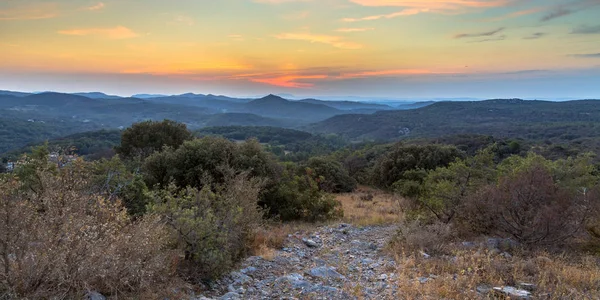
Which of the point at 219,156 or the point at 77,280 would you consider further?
the point at 219,156

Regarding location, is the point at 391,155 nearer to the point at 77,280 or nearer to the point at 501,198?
the point at 501,198

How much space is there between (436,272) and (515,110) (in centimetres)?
16424

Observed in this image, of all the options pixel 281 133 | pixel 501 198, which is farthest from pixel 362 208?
pixel 281 133

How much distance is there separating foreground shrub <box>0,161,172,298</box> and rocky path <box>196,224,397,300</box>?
1272 millimetres

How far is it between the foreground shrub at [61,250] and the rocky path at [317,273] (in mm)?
1272

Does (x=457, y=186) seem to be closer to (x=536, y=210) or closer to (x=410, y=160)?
(x=536, y=210)

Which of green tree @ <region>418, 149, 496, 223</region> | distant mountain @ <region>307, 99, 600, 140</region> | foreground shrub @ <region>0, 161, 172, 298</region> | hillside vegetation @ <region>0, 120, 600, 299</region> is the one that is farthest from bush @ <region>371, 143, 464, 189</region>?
distant mountain @ <region>307, 99, 600, 140</region>

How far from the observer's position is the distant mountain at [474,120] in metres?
98.5

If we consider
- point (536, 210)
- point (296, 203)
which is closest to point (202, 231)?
point (536, 210)

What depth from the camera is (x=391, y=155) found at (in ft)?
91.0

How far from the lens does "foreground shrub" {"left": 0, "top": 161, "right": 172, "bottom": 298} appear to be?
335 cm

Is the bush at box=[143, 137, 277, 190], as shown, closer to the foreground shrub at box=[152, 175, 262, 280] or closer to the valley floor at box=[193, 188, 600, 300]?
the valley floor at box=[193, 188, 600, 300]

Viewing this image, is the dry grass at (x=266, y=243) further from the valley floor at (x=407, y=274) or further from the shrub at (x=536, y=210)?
the shrub at (x=536, y=210)

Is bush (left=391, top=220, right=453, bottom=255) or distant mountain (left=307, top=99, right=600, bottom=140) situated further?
distant mountain (left=307, top=99, right=600, bottom=140)
